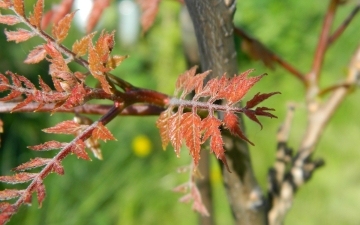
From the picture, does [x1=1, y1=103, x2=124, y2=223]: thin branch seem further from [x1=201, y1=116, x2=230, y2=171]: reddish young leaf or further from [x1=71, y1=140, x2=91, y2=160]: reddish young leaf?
[x1=201, y1=116, x2=230, y2=171]: reddish young leaf

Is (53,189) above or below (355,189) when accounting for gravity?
above

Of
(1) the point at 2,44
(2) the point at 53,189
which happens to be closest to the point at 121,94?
(2) the point at 53,189

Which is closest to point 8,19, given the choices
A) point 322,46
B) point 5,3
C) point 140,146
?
point 5,3

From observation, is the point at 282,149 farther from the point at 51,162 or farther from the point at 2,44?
the point at 2,44

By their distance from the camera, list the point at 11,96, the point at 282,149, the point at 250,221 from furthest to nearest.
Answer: the point at 282,149 → the point at 250,221 → the point at 11,96

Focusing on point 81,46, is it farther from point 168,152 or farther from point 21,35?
point 168,152

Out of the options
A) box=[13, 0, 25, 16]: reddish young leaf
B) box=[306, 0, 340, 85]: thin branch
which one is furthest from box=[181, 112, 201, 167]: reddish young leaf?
box=[306, 0, 340, 85]: thin branch

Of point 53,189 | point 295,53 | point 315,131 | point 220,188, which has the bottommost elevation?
point 220,188

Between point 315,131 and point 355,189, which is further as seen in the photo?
point 355,189
